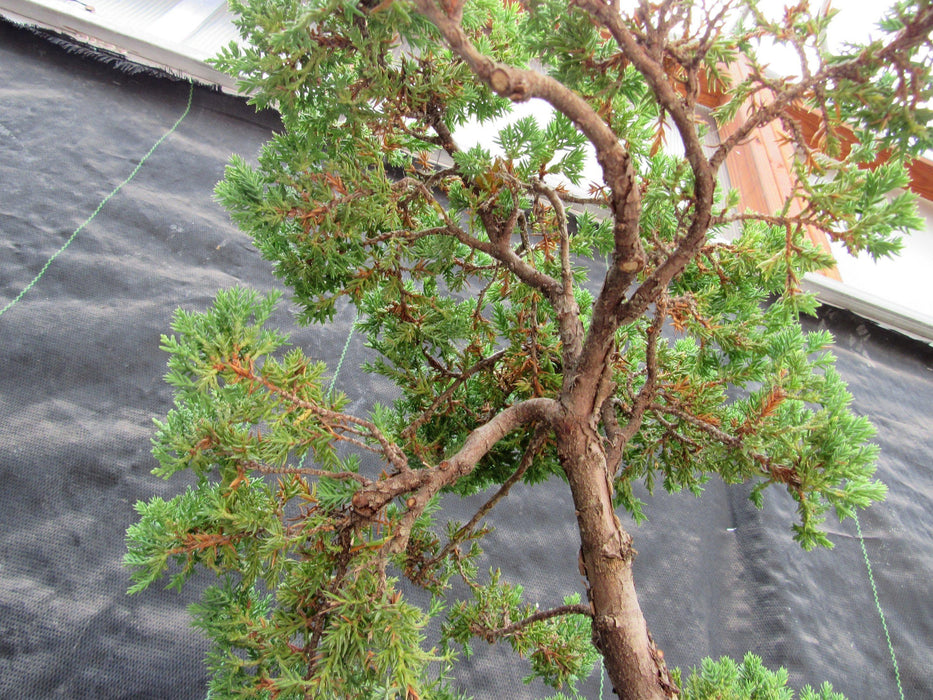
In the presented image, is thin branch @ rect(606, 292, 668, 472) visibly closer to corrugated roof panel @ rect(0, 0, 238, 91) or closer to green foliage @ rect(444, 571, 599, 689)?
green foliage @ rect(444, 571, 599, 689)

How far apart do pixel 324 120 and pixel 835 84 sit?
0.50 metres

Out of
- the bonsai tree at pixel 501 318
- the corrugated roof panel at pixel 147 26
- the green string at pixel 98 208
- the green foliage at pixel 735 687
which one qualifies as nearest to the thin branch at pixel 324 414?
the bonsai tree at pixel 501 318

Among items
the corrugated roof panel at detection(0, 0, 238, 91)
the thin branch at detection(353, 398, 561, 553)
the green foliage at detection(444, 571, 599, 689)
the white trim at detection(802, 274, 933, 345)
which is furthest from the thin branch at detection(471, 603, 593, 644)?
the corrugated roof panel at detection(0, 0, 238, 91)

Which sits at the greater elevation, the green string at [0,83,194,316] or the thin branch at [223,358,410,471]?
the green string at [0,83,194,316]

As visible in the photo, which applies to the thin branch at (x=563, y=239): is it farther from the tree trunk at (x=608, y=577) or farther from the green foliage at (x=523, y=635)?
the green foliage at (x=523, y=635)

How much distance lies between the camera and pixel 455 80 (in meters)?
0.66

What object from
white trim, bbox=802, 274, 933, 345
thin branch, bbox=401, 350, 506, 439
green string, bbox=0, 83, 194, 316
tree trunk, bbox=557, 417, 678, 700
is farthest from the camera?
white trim, bbox=802, 274, 933, 345

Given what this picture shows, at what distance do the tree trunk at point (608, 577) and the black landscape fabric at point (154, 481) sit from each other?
2.17 feet

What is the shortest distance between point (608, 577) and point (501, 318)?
381 millimetres

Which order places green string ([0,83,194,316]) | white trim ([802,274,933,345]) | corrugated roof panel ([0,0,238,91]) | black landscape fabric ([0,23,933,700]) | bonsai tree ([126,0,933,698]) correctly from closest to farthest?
1. bonsai tree ([126,0,933,698])
2. black landscape fabric ([0,23,933,700])
3. green string ([0,83,194,316])
4. corrugated roof panel ([0,0,238,91])
5. white trim ([802,274,933,345])

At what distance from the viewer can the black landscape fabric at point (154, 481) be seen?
1033 millimetres

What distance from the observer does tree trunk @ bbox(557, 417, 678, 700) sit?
60 cm

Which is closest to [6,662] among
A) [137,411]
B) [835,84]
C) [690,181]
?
[137,411]

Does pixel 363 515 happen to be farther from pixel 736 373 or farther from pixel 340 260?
pixel 736 373
